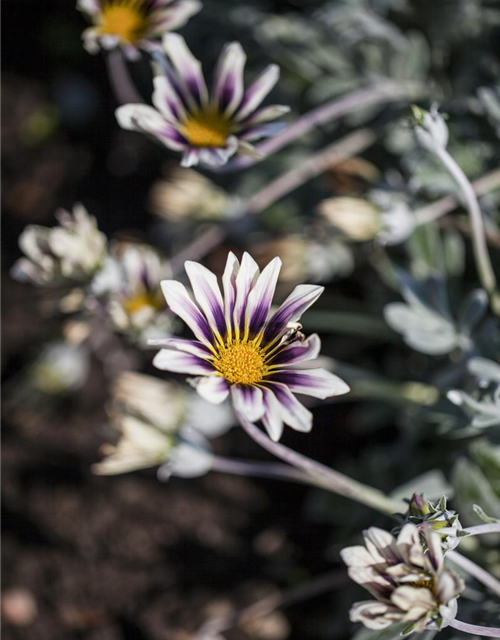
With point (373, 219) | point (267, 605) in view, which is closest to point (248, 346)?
point (373, 219)

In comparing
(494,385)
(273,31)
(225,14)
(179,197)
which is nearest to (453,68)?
(273,31)

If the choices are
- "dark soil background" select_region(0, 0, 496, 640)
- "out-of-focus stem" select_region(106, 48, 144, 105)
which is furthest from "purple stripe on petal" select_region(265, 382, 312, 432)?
"out-of-focus stem" select_region(106, 48, 144, 105)

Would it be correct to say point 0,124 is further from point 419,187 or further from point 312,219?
point 419,187

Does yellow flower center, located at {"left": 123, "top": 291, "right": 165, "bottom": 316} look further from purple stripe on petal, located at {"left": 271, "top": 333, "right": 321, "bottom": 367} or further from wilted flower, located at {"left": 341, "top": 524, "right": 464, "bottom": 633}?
wilted flower, located at {"left": 341, "top": 524, "right": 464, "bottom": 633}

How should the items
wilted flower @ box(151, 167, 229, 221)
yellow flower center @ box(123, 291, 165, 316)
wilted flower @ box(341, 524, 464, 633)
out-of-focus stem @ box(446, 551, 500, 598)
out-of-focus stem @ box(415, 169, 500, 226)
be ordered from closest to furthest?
wilted flower @ box(341, 524, 464, 633) → out-of-focus stem @ box(446, 551, 500, 598) → yellow flower center @ box(123, 291, 165, 316) → out-of-focus stem @ box(415, 169, 500, 226) → wilted flower @ box(151, 167, 229, 221)

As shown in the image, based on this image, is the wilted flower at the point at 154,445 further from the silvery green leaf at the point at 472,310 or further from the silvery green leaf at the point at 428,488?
the silvery green leaf at the point at 472,310

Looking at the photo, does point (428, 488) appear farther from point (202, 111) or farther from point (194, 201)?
A: point (194, 201)
